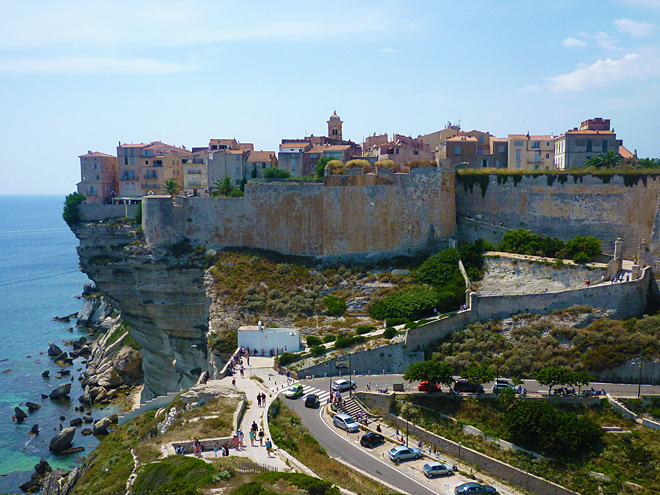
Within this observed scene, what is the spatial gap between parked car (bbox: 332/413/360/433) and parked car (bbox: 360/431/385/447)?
827mm

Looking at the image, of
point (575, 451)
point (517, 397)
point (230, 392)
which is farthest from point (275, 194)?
point (575, 451)

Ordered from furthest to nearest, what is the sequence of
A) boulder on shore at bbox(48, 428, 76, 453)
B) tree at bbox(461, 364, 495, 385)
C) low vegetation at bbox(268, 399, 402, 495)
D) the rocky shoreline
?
boulder on shore at bbox(48, 428, 76, 453)
the rocky shoreline
tree at bbox(461, 364, 495, 385)
low vegetation at bbox(268, 399, 402, 495)

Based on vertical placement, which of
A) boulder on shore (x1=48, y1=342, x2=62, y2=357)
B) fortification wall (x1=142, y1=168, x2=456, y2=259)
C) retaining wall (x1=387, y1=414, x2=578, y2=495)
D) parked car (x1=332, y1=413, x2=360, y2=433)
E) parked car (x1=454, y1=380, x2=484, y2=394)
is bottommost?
boulder on shore (x1=48, y1=342, x2=62, y2=357)

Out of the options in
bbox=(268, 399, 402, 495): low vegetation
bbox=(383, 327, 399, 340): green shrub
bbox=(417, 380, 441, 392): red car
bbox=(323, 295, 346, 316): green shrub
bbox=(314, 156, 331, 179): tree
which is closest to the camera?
bbox=(268, 399, 402, 495): low vegetation

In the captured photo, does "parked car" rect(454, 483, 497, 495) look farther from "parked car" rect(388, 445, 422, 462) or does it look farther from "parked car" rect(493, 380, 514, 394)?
"parked car" rect(493, 380, 514, 394)

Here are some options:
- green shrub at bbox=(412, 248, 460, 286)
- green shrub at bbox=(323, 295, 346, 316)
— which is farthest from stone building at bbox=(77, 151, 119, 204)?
green shrub at bbox=(412, 248, 460, 286)

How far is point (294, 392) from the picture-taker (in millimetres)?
30578

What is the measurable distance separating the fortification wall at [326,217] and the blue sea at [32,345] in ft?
56.9

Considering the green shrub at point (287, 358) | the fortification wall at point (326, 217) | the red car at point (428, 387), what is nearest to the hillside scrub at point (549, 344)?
the red car at point (428, 387)

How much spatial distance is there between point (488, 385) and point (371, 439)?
8170mm

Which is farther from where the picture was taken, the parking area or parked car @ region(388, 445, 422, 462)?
parked car @ region(388, 445, 422, 462)

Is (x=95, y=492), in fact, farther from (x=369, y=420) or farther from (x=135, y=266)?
(x=135, y=266)

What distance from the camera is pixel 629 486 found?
2445 centimetres

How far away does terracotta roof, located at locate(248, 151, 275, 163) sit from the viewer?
211 feet
